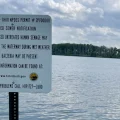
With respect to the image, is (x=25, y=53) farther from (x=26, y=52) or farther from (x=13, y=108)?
(x=13, y=108)

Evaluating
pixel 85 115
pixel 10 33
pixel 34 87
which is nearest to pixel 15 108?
pixel 34 87

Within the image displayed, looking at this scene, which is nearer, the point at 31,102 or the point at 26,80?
the point at 26,80

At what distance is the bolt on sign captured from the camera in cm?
325

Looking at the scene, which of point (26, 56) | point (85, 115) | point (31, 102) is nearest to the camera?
point (26, 56)

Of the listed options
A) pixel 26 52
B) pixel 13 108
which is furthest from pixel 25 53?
pixel 13 108

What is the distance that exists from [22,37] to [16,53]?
0.17 m

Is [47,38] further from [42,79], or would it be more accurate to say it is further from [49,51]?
[42,79]

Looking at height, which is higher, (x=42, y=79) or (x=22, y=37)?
(x=22, y=37)

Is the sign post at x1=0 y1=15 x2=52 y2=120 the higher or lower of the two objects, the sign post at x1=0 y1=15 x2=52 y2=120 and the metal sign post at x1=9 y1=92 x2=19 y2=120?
the higher

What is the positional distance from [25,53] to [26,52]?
0.02 m

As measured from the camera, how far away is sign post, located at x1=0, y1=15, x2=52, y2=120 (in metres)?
3.25

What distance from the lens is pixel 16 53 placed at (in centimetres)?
326

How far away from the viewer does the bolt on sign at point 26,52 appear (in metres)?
3.25

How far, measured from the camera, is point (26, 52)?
10.6ft
